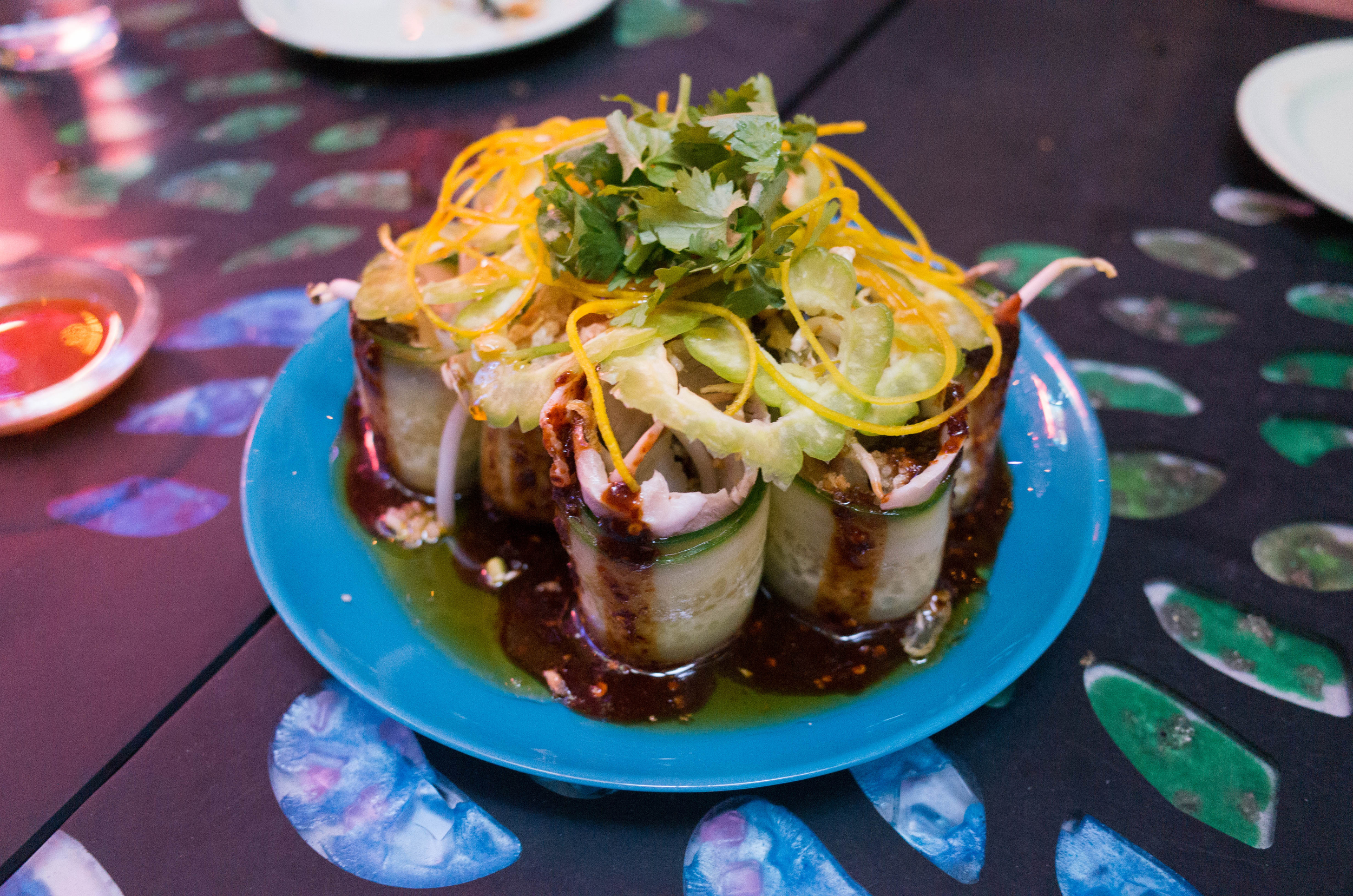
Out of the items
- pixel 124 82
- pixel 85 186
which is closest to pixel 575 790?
pixel 85 186

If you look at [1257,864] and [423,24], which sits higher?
[423,24]

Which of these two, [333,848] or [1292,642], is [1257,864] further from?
[333,848]

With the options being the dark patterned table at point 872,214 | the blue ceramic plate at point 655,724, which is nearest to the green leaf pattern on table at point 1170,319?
the dark patterned table at point 872,214

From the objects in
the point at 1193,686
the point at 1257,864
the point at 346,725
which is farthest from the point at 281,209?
the point at 1257,864

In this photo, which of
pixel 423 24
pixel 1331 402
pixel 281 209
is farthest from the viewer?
pixel 423 24

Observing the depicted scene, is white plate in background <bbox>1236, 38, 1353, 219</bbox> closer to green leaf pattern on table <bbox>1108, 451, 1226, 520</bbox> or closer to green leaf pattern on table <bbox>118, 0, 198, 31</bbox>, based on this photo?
green leaf pattern on table <bbox>1108, 451, 1226, 520</bbox>

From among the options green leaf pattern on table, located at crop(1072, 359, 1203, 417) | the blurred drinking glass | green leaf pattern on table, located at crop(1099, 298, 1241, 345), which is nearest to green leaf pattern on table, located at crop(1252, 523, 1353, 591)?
green leaf pattern on table, located at crop(1072, 359, 1203, 417)

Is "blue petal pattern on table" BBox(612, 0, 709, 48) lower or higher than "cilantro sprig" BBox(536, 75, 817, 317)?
lower
